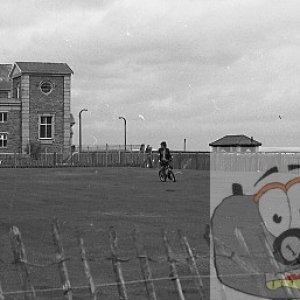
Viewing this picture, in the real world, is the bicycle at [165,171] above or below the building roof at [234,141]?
below

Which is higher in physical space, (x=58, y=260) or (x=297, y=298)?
(x=58, y=260)

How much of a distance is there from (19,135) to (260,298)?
64746 mm

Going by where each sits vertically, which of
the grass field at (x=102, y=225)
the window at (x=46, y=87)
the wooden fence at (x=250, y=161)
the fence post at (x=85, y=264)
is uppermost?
the window at (x=46, y=87)

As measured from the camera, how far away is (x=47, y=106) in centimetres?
7106

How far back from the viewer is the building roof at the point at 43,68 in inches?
2778

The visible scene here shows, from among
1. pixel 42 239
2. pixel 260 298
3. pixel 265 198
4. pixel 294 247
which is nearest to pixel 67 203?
pixel 265 198

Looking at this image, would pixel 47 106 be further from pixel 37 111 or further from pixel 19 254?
pixel 19 254

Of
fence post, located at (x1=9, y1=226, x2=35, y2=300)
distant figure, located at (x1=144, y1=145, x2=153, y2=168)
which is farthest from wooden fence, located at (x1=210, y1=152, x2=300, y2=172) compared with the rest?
fence post, located at (x1=9, y1=226, x2=35, y2=300)

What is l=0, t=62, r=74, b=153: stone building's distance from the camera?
232ft

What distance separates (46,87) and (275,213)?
54836mm

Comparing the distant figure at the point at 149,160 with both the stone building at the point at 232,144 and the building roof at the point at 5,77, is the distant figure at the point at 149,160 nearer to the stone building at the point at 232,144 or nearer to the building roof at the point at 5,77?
the stone building at the point at 232,144

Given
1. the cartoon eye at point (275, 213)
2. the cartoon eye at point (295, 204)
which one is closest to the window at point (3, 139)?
the cartoon eye at point (295, 204)

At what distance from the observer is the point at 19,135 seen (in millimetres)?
70938

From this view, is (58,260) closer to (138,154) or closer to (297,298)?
(297,298)
